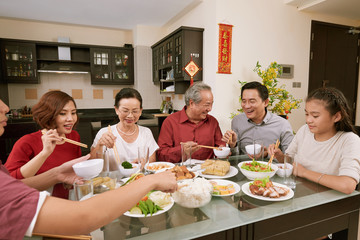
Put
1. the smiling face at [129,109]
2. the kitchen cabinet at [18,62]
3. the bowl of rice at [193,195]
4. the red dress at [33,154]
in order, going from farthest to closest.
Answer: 1. the kitchen cabinet at [18,62]
2. the smiling face at [129,109]
3. the red dress at [33,154]
4. the bowl of rice at [193,195]

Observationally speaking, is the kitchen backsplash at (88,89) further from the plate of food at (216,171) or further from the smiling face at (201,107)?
the plate of food at (216,171)

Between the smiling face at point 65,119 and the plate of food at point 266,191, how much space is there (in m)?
1.27

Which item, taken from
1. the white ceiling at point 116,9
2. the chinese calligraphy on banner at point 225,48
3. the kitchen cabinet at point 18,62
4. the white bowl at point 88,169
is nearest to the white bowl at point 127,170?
the white bowl at point 88,169

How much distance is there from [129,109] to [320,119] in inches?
54.8

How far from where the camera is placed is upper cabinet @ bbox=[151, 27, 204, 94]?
3.70m

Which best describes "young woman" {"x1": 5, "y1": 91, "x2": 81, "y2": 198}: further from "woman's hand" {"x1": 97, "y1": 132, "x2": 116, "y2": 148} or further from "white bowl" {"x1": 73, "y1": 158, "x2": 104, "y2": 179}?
"white bowl" {"x1": 73, "y1": 158, "x2": 104, "y2": 179}

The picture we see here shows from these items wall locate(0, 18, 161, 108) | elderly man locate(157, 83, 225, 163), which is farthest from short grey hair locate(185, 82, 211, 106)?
wall locate(0, 18, 161, 108)

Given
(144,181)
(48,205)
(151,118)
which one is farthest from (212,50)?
(48,205)

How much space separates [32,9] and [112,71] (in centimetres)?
184

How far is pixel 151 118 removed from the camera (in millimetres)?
4879

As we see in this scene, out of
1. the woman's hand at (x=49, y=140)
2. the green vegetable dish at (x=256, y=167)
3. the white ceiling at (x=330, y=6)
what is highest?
the white ceiling at (x=330, y=6)

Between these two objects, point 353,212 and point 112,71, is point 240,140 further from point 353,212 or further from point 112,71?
point 112,71

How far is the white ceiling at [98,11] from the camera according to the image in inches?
152

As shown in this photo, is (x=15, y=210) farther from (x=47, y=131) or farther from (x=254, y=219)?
(x=47, y=131)
